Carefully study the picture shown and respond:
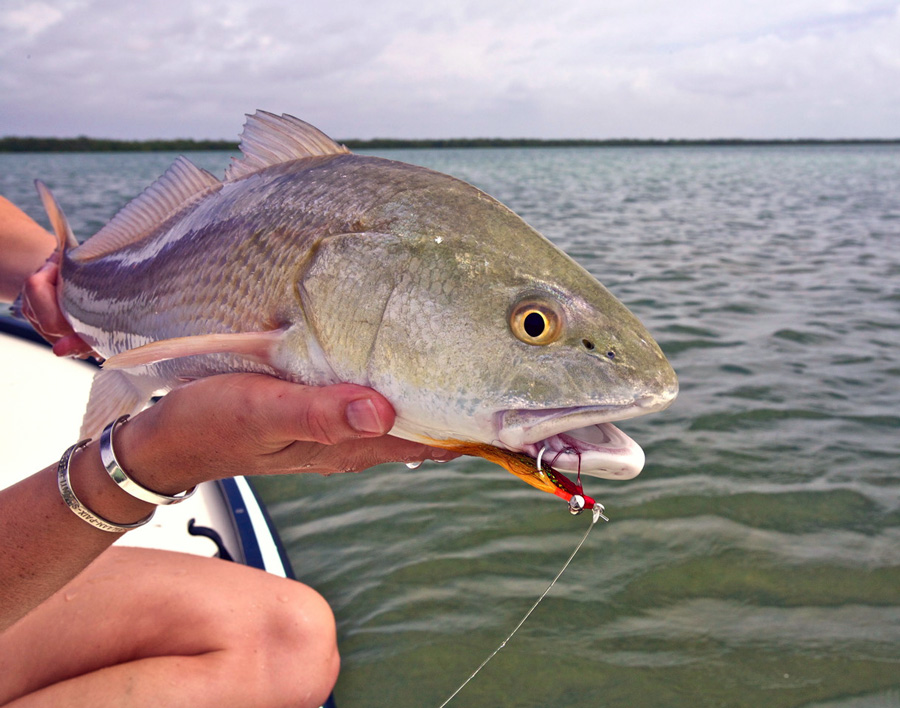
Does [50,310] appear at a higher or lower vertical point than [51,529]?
higher

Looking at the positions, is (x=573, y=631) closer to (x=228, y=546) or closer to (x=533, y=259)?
(x=228, y=546)

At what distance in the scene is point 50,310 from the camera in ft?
9.17

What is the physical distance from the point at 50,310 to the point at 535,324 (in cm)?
231

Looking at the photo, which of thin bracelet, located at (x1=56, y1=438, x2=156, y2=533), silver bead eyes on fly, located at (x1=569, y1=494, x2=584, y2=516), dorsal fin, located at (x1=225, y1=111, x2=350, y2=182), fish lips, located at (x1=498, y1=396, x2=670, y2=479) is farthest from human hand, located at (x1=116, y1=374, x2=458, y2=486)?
dorsal fin, located at (x1=225, y1=111, x2=350, y2=182)

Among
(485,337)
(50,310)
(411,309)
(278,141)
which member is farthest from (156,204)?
(485,337)

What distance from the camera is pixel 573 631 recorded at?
136 inches

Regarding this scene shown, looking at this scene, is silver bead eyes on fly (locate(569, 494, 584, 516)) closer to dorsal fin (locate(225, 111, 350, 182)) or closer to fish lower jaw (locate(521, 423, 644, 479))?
fish lower jaw (locate(521, 423, 644, 479))

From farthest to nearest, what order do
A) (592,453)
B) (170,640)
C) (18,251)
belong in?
(18,251), (170,640), (592,453)

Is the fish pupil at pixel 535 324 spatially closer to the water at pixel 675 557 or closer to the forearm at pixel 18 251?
the water at pixel 675 557

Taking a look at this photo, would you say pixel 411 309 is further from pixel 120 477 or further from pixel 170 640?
pixel 170 640

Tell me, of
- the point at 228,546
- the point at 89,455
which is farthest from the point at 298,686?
the point at 89,455

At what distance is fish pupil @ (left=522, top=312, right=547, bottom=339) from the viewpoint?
1382 mm

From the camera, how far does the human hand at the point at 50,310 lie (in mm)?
2785

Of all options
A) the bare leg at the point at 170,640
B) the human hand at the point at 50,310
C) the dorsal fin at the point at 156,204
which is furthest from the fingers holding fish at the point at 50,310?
the bare leg at the point at 170,640
